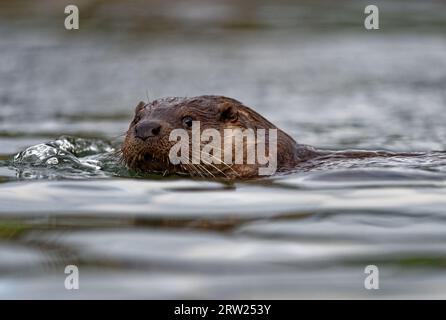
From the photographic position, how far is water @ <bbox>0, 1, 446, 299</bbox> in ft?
14.1

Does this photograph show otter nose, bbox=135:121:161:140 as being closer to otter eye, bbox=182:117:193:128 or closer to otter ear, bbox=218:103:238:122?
otter eye, bbox=182:117:193:128

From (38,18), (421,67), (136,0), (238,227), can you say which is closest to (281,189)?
(238,227)

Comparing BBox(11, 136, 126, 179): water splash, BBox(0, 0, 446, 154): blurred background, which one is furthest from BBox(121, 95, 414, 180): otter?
BBox(0, 0, 446, 154): blurred background

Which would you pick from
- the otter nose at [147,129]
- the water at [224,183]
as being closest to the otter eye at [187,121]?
the otter nose at [147,129]

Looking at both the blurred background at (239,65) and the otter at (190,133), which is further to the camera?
the blurred background at (239,65)

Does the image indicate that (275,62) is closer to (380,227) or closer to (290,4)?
(290,4)

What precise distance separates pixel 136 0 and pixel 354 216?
14.0 metres

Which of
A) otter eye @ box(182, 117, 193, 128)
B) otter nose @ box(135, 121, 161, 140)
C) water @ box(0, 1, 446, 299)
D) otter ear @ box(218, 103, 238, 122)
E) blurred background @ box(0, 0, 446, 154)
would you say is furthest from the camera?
blurred background @ box(0, 0, 446, 154)

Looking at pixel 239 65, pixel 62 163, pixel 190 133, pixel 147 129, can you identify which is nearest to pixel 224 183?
pixel 190 133

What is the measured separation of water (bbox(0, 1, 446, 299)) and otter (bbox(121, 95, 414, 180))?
144 mm

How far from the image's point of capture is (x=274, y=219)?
5367mm

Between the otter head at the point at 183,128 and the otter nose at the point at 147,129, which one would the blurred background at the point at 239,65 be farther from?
the otter nose at the point at 147,129

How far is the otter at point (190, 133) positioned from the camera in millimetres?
6531

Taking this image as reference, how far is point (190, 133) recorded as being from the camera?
6742 mm
